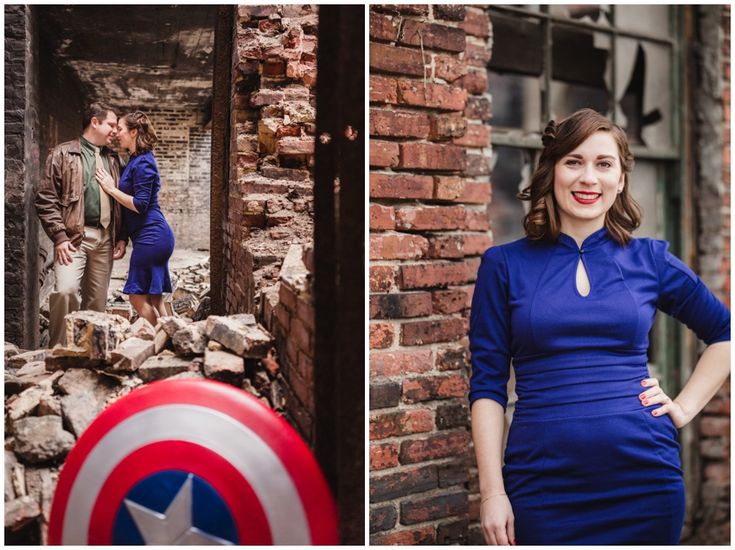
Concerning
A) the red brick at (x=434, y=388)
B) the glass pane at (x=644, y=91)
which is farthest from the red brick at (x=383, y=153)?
the glass pane at (x=644, y=91)

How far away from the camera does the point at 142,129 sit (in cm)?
170

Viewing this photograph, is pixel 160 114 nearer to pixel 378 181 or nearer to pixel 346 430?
pixel 378 181

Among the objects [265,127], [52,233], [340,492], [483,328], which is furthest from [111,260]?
[483,328]

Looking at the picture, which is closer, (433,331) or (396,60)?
(396,60)

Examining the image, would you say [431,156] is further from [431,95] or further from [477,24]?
[477,24]

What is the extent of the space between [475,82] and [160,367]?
1379 mm

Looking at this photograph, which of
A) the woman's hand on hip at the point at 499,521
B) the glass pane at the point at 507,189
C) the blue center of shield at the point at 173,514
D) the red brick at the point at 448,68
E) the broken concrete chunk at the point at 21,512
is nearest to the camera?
the blue center of shield at the point at 173,514

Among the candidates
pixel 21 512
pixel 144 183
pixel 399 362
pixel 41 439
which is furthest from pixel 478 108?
pixel 21 512

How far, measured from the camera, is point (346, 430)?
5.10ft

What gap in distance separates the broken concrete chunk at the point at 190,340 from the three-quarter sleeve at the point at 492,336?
29.3 inches

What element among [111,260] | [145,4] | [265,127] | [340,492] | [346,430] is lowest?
[340,492]

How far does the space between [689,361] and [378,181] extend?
1795 mm

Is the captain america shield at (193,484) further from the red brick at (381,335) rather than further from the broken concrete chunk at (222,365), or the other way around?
the red brick at (381,335)

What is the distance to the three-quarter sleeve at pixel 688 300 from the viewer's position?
1795 mm
